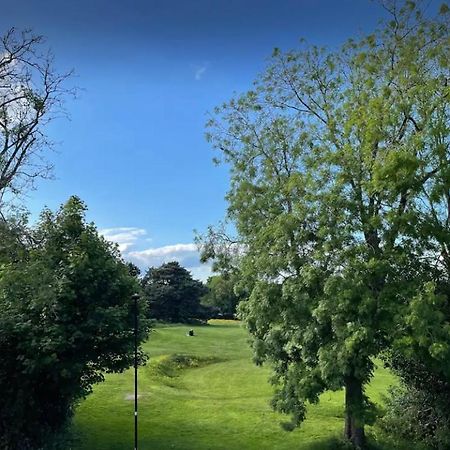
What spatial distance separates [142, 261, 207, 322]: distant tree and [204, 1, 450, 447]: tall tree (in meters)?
52.2

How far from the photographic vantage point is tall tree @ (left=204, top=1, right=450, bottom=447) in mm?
17312

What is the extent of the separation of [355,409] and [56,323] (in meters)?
10.5

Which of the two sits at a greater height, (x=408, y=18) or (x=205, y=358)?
(x=408, y=18)

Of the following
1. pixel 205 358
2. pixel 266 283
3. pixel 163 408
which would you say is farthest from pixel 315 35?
pixel 205 358

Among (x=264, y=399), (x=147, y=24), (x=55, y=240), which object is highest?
(x=147, y=24)

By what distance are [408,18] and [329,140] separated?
5.39m

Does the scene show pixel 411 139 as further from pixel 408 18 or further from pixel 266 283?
pixel 266 283

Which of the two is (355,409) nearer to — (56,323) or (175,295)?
(56,323)

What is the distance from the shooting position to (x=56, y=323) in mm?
18453

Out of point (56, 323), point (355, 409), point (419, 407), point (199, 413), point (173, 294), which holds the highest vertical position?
point (173, 294)

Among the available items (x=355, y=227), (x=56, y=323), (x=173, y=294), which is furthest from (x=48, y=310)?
(x=173, y=294)

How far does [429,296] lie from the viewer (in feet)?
53.0

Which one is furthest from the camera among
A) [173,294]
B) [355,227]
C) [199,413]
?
[173,294]

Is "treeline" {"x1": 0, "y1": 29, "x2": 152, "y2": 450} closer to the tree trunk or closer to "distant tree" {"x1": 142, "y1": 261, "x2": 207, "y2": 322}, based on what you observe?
the tree trunk
